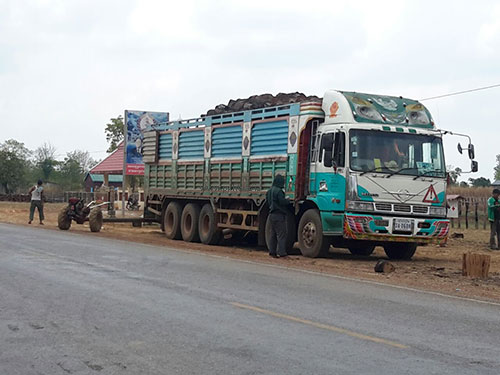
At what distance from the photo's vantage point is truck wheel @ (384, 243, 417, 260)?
1856 centimetres

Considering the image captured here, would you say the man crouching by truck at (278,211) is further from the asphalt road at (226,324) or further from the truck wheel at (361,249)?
the asphalt road at (226,324)

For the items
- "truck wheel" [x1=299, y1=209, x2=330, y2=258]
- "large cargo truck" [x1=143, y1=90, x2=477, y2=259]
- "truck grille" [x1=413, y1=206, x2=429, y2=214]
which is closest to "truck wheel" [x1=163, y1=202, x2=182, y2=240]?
"large cargo truck" [x1=143, y1=90, x2=477, y2=259]

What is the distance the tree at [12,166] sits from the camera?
95250 millimetres

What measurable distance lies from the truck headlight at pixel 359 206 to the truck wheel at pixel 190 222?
7.17 metres

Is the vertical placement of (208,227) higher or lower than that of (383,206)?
lower

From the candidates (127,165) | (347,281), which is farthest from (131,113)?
(347,281)

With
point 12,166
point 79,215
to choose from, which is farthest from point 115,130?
point 79,215

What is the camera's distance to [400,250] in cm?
1884

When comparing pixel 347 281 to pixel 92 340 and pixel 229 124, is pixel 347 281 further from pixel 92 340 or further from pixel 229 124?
pixel 229 124

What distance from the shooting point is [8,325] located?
26.0 feet

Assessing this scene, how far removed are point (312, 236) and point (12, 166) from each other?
277 feet

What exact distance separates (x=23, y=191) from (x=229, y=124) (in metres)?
89.7

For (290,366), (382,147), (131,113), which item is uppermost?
(131,113)

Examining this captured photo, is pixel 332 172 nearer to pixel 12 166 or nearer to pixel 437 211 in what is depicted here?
pixel 437 211
